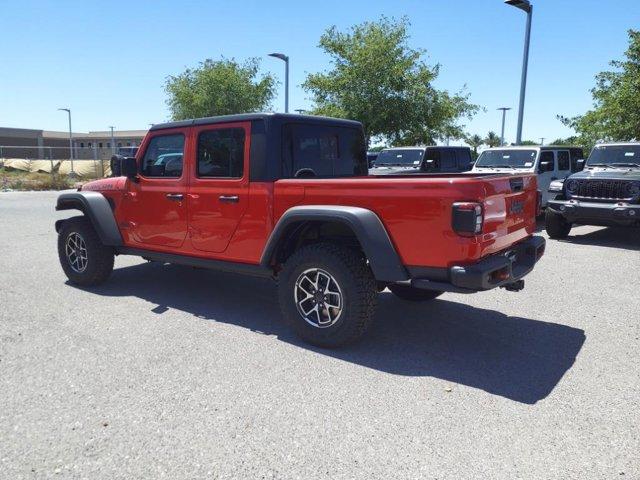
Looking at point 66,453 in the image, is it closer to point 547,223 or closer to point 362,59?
point 547,223

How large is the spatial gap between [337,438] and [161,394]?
1266mm

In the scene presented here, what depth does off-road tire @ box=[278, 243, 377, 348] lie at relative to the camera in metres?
4.01

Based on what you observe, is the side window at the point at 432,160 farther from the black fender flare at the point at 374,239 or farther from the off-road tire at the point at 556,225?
the black fender flare at the point at 374,239

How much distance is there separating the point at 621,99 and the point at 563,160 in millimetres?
5901

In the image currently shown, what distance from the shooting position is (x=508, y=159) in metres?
12.5

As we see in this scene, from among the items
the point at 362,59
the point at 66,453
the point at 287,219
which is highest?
the point at 362,59

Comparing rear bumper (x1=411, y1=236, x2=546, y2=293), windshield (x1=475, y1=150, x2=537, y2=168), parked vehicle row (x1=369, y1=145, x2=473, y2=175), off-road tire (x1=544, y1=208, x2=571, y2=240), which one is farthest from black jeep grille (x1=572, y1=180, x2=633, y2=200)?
rear bumper (x1=411, y1=236, x2=546, y2=293)

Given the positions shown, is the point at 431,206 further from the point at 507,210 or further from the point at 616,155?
the point at 616,155

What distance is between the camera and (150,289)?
617 cm

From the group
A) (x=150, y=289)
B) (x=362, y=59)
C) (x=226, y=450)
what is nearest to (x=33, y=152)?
(x=362, y=59)

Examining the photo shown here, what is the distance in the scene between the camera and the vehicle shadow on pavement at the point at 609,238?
379 inches

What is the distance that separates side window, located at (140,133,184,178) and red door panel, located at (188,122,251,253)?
26 centimetres

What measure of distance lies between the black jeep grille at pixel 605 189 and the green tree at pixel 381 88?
1295 cm

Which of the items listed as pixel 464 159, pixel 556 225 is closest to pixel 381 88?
pixel 464 159
